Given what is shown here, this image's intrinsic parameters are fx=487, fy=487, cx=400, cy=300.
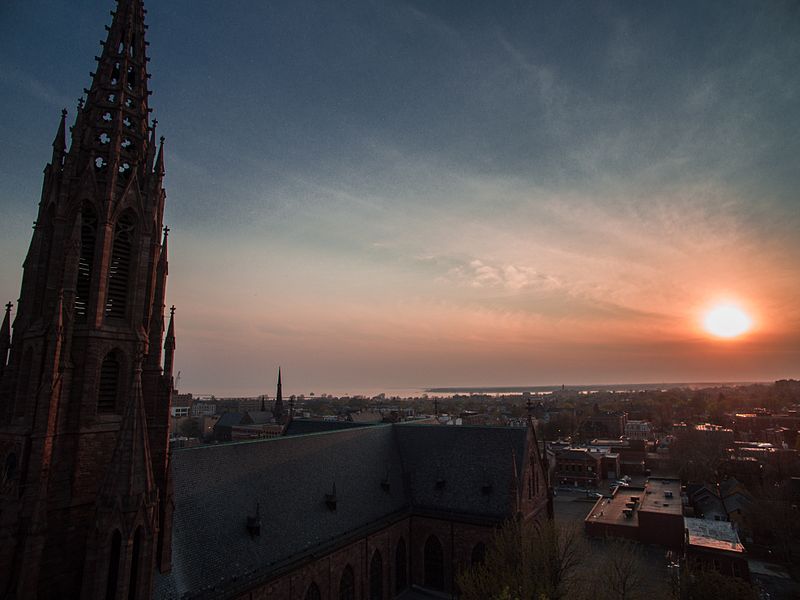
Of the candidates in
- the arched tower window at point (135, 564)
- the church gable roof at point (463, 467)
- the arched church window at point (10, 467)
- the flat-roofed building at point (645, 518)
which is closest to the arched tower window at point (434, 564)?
the church gable roof at point (463, 467)

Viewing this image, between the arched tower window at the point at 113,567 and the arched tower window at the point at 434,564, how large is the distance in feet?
71.8

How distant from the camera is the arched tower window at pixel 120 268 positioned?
19495 millimetres

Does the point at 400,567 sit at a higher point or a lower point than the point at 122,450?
lower

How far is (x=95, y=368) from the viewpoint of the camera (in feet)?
59.4

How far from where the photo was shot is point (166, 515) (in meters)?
18.4

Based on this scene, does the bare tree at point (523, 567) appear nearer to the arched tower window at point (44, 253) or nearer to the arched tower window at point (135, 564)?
the arched tower window at point (135, 564)

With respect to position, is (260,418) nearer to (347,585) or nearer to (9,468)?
(347,585)

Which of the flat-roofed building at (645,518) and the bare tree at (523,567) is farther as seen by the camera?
the flat-roofed building at (645,518)

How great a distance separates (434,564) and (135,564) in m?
21.8

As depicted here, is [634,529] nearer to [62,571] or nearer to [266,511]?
[266,511]

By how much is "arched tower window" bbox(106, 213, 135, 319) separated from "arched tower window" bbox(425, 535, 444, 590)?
24.6 metres

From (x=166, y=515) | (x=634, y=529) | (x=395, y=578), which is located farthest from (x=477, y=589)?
(x=634, y=529)

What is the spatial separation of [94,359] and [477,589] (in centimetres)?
2089

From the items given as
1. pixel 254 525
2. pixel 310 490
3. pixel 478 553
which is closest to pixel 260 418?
pixel 478 553
